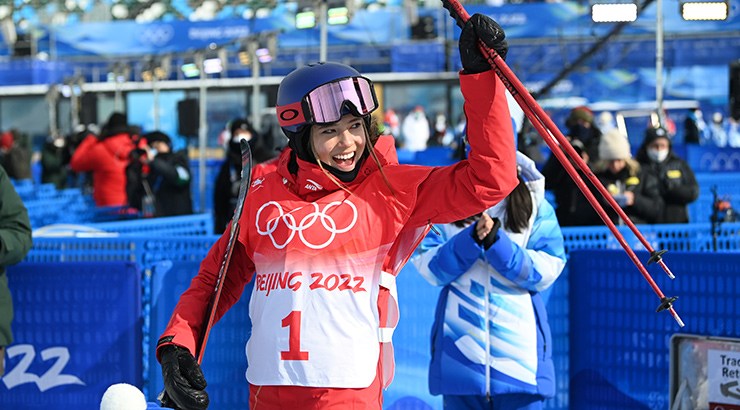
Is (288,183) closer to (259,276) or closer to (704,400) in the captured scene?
(259,276)

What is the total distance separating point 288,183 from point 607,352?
296cm

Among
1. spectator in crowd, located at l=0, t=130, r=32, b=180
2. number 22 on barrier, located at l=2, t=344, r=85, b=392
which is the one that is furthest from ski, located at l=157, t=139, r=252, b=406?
spectator in crowd, located at l=0, t=130, r=32, b=180

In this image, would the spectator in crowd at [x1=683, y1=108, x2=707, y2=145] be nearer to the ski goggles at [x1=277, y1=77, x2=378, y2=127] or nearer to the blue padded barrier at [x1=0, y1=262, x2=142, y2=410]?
the blue padded barrier at [x1=0, y1=262, x2=142, y2=410]

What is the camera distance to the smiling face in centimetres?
349

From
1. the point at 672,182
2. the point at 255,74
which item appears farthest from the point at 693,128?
the point at 672,182

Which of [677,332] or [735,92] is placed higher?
[735,92]

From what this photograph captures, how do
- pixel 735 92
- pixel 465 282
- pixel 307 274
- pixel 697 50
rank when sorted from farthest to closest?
pixel 697 50
pixel 735 92
pixel 465 282
pixel 307 274

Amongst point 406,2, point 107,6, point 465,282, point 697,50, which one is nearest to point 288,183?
point 465,282

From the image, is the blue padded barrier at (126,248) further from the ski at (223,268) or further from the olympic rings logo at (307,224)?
the olympic rings logo at (307,224)

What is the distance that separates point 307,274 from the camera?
11.2 ft

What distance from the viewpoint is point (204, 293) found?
3.60 m

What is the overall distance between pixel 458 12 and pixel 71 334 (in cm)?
378

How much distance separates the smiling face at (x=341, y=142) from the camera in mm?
3488

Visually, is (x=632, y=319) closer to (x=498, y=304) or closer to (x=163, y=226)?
(x=498, y=304)
